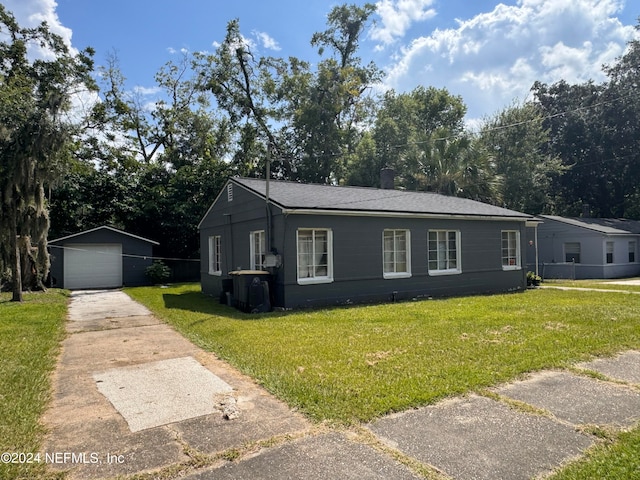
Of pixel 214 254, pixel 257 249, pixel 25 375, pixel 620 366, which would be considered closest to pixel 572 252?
pixel 257 249

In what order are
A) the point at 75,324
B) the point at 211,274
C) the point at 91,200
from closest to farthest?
the point at 75,324 < the point at 211,274 < the point at 91,200

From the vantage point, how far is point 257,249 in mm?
12328

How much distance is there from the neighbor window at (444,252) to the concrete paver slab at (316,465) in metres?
10.5

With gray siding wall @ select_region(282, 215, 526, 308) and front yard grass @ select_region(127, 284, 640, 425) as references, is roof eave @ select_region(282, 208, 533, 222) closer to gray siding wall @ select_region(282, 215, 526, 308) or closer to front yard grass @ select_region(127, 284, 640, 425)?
gray siding wall @ select_region(282, 215, 526, 308)

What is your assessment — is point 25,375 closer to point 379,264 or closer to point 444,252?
point 379,264

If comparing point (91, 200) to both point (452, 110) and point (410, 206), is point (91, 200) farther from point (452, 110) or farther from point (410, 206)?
point (452, 110)

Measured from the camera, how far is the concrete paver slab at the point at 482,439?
3.03 m

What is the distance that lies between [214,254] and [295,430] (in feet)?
41.2

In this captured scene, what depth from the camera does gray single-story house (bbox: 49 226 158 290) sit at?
18.7 m

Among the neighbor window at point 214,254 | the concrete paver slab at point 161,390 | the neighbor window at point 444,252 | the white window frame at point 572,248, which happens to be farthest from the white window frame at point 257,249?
the white window frame at point 572,248

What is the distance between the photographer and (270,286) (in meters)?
11.0

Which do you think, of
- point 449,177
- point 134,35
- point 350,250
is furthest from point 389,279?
point 134,35

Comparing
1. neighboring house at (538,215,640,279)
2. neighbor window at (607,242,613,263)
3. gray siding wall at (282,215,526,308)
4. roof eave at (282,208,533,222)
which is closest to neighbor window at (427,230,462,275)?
gray siding wall at (282,215,526,308)

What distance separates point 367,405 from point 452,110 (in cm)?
3343
